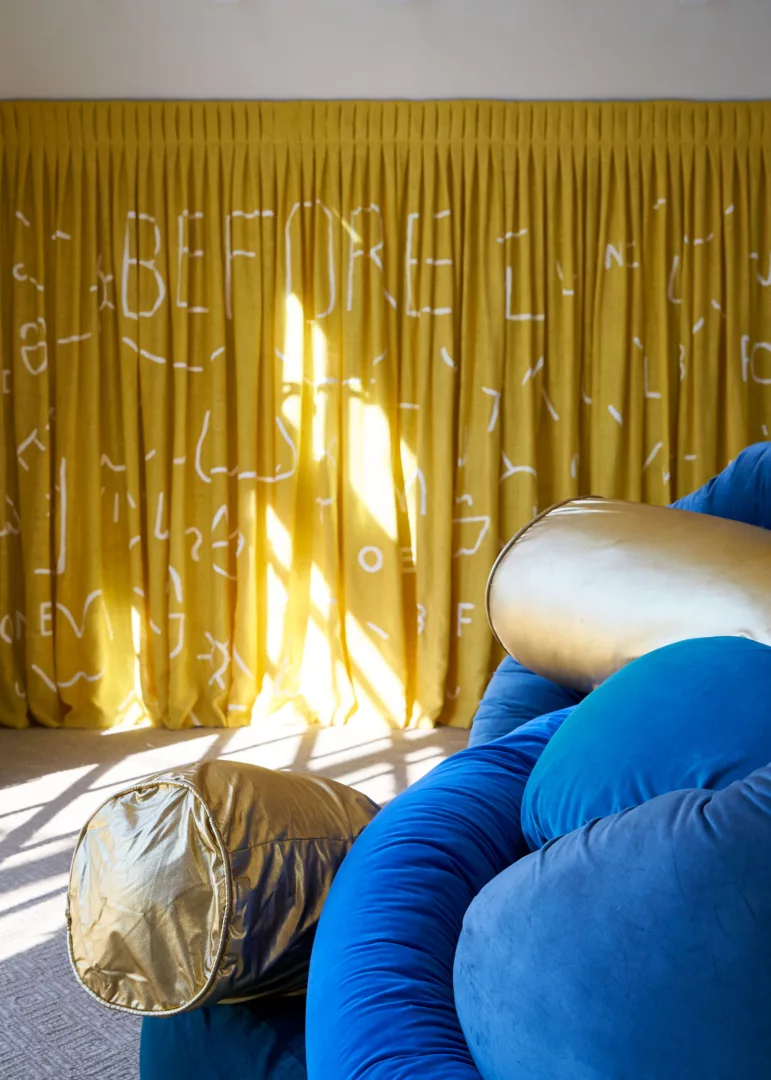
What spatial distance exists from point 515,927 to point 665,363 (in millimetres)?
3052

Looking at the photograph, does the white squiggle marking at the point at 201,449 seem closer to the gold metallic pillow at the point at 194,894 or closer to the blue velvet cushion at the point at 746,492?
the blue velvet cushion at the point at 746,492

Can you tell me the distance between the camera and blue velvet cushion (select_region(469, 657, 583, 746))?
55.7 inches

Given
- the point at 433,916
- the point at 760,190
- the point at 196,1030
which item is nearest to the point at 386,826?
the point at 433,916

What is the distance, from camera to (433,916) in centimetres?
76

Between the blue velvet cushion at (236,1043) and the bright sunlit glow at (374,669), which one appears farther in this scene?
the bright sunlit glow at (374,669)

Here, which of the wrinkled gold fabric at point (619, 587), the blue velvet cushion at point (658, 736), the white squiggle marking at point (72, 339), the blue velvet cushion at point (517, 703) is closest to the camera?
the blue velvet cushion at point (658, 736)

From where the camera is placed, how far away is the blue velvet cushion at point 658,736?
2.11 ft

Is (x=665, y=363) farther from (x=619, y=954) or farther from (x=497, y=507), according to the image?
(x=619, y=954)

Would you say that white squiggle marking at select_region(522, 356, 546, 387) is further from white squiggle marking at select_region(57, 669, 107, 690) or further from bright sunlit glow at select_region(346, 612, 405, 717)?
white squiggle marking at select_region(57, 669, 107, 690)

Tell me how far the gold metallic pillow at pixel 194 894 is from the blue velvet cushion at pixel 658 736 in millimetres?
225

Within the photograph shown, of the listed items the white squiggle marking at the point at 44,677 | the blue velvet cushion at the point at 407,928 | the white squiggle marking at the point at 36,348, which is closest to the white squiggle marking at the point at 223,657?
the white squiggle marking at the point at 44,677

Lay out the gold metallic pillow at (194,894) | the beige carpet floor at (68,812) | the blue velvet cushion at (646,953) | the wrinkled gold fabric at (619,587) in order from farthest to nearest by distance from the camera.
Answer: the beige carpet floor at (68,812) → the wrinkled gold fabric at (619,587) → the gold metallic pillow at (194,894) → the blue velvet cushion at (646,953)

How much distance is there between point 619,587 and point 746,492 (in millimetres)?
431

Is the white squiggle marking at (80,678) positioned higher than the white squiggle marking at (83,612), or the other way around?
the white squiggle marking at (83,612)
